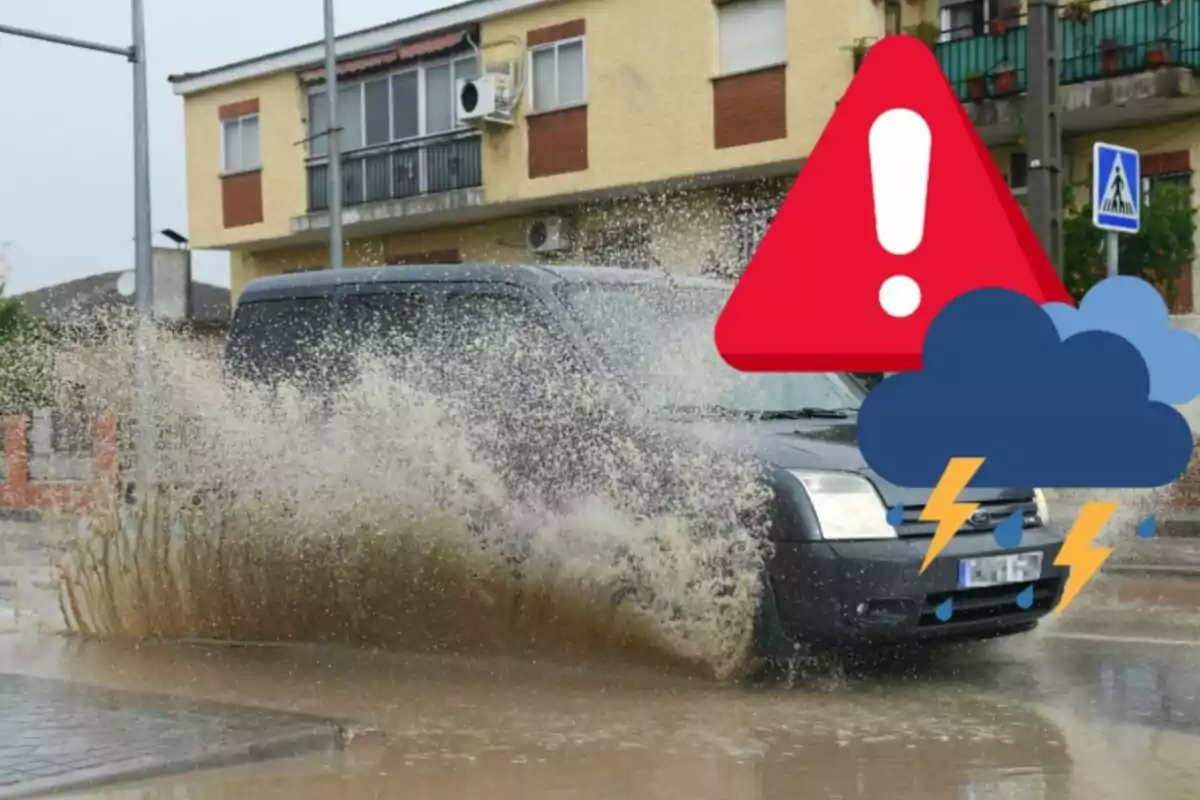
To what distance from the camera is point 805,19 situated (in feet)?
75.7

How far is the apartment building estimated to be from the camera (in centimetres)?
2042

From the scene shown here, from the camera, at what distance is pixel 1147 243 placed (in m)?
17.9

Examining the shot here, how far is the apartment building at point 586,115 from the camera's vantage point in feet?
67.0

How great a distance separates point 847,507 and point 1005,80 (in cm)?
1485

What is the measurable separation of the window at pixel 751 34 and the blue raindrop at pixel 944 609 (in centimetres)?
1703

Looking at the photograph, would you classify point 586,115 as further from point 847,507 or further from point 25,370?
point 847,507

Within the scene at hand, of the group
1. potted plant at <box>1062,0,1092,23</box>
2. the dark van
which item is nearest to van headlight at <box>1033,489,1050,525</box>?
the dark van

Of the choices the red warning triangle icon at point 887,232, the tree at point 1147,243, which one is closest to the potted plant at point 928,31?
the tree at point 1147,243

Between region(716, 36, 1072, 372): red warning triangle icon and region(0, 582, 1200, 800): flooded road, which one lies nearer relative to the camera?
region(716, 36, 1072, 372): red warning triangle icon

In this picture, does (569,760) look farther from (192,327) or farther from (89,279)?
(89,279)

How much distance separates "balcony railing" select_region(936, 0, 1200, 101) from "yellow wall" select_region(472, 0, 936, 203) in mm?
1451

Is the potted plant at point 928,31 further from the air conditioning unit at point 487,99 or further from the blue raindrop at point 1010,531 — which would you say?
the blue raindrop at point 1010,531

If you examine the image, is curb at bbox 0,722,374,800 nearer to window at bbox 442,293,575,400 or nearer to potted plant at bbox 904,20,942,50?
window at bbox 442,293,575,400

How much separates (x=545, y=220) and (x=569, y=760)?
828 inches
